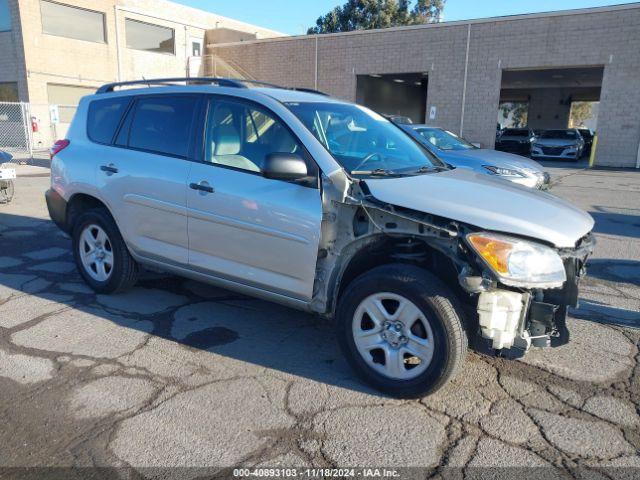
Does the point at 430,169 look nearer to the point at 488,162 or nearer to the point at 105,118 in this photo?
the point at 105,118

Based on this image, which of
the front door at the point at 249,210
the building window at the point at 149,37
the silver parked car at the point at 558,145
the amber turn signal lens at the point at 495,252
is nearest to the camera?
the amber turn signal lens at the point at 495,252

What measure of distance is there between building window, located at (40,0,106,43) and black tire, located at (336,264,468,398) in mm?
25502

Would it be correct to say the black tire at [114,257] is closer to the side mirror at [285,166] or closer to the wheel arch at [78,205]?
the wheel arch at [78,205]

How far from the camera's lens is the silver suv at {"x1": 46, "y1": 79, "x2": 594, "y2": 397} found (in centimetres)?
309

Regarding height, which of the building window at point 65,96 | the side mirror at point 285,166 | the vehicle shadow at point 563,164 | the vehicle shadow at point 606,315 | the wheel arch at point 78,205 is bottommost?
the vehicle shadow at point 563,164

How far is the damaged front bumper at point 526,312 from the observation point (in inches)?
120

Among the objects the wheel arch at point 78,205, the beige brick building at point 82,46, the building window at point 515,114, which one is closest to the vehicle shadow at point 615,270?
the wheel arch at point 78,205

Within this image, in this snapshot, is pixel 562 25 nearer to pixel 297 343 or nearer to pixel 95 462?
pixel 297 343

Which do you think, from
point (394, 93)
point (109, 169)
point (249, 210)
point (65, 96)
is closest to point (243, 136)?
point (249, 210)

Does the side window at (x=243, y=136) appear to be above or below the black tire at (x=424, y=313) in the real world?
above

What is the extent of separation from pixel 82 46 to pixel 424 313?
2660 centimetres

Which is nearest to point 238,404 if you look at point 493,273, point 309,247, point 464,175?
point 309,247

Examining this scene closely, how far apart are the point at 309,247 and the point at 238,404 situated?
1086mm

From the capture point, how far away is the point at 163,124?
4.50 meters
